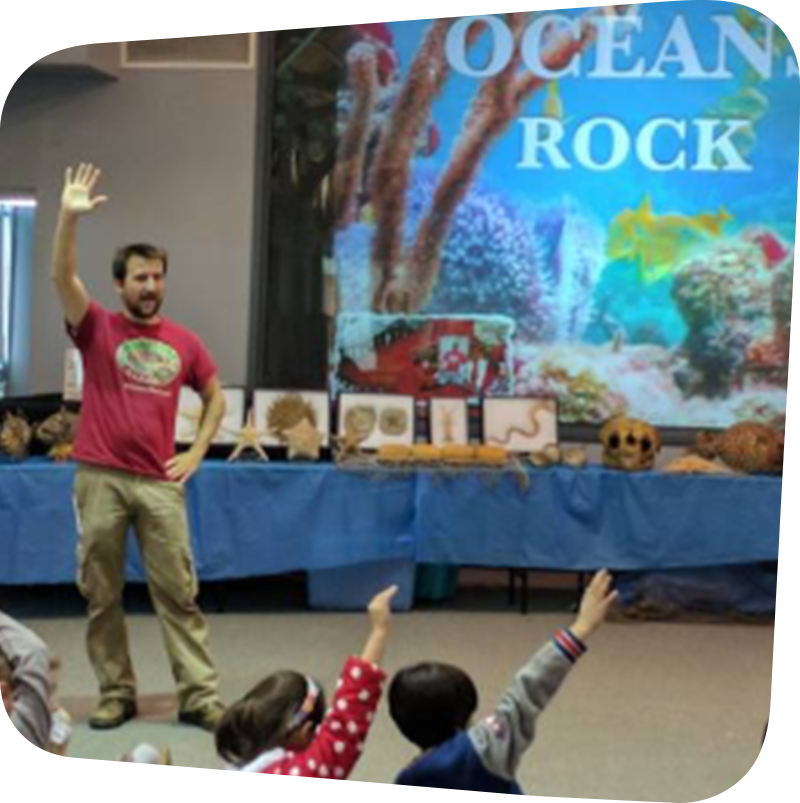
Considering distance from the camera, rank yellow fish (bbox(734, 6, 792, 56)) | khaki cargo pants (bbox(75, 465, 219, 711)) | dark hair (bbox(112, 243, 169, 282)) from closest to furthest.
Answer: dark hair (bbox(112, 243, 169, 282)) → khaki cargo pants (bbox(75, 465, 219, 711)) → yellow fish (bbox(734, 6, 792, 56))

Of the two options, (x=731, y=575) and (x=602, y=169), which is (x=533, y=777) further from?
(x=602, y=169)

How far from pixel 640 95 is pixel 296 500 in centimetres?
177

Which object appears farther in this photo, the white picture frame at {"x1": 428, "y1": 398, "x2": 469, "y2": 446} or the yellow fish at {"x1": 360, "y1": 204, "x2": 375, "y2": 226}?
the yellow fish at {"x1": 360, "y1": 204, "x2": 375, "y2": 226}

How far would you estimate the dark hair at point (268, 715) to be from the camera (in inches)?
79.6

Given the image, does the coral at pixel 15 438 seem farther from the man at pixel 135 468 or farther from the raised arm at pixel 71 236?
the raised arm at pixel 71 236

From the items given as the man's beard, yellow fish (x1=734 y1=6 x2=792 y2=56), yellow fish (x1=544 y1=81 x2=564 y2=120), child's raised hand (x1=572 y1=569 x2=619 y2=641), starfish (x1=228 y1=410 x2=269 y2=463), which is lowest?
child's raised hand (x1=572 y1=569 x2=619 y2=641)

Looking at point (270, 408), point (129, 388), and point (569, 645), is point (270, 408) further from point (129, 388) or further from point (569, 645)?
point (569, 645)

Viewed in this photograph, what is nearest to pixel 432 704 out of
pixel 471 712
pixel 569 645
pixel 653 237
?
pixel 471 712

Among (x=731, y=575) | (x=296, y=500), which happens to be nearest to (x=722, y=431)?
(x=731, y=575)

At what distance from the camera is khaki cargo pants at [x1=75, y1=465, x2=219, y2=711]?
2686 millimetres

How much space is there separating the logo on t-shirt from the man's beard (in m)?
0.04

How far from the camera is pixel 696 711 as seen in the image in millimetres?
3045

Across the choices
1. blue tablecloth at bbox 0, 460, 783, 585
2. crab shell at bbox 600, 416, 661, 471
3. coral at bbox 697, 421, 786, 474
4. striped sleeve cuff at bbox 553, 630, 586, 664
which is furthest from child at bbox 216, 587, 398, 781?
coral at bbox 697, 421, 786, 474

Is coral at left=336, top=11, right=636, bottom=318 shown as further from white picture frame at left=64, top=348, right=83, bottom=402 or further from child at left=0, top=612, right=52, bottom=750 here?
child at left=0, top=612, right=52, bottom=750
